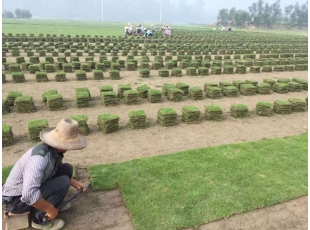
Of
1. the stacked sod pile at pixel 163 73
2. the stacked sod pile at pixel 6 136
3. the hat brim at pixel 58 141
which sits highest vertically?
the hat brim at pixel 58 141

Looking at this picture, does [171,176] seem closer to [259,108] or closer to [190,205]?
[190,205]

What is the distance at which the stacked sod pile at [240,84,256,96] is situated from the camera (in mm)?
15352

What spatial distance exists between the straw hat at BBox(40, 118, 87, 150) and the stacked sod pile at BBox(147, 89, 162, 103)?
864 cm

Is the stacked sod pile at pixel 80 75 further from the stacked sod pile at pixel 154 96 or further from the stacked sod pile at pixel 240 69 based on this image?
the stacked sod pile at pixel 240 69

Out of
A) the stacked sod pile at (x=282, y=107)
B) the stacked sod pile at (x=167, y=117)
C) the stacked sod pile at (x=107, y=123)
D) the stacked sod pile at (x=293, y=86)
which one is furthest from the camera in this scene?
the stacked sod pile at (x=293, y=86)

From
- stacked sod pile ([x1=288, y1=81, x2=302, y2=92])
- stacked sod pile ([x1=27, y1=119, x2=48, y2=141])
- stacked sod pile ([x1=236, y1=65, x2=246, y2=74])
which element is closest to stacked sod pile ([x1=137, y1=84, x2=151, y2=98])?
stacked sod pile ([x1=27, y1=119, x2=48, y2=141])

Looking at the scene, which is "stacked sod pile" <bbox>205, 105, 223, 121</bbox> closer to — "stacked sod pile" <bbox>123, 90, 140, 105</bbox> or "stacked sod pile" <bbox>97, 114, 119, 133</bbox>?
"stacked sod pile" <bbox>123, 90, 140, 105</bbox>

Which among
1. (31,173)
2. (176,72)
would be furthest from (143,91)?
(31,173)

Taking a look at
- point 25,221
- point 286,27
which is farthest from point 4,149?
point 286,27

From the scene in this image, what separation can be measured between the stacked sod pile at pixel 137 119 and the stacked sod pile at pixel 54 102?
3.58 m

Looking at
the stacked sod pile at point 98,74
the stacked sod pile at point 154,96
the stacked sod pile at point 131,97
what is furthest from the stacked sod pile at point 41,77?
the stacked sod pile at point 154,96

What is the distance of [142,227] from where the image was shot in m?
5.56

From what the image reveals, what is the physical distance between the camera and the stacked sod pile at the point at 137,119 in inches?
410

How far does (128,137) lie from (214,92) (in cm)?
633
